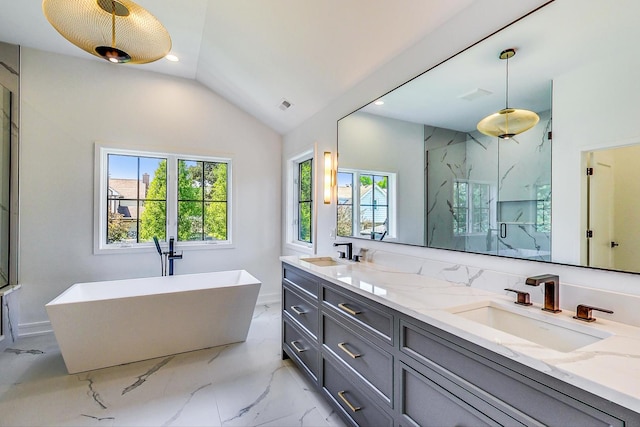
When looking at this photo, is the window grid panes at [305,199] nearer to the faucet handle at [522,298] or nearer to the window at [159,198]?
the window at [159,198]

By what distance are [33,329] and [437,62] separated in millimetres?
4786

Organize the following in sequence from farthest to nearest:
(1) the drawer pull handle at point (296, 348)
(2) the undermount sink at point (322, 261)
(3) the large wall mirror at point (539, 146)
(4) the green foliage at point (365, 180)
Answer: (2) the undermount sink at point (322, 261) → (4) the green foliage at point (365, 180) → (1) the drawer pull handle at point (296, 348) → (3) the large wall mirror at point (539, 146)

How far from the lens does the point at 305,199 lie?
13.6 ft

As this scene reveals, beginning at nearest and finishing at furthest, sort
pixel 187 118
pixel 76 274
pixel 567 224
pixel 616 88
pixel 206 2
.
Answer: pixel 616 88 → pixel 567 224 → pixel 206 2 → pixel 76 274 → pixel 187 118

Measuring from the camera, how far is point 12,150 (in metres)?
3.25

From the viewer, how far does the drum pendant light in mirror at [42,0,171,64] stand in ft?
5.49

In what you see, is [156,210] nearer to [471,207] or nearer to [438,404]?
[471,207]

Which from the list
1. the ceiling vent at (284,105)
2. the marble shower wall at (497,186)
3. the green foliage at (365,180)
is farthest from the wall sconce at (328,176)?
the marble shower wall at (497,186)

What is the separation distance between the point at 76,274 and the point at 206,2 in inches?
Answer: 130

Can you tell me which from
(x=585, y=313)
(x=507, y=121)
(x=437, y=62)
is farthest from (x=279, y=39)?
(x=585, y=313)

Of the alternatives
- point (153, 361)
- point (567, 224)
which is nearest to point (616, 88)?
point (567, 224)

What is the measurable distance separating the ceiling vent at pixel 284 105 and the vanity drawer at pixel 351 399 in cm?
282

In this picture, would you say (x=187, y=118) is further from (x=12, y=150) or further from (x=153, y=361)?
(x=153, y=361)

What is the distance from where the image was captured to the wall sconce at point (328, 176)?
3.15 metres
